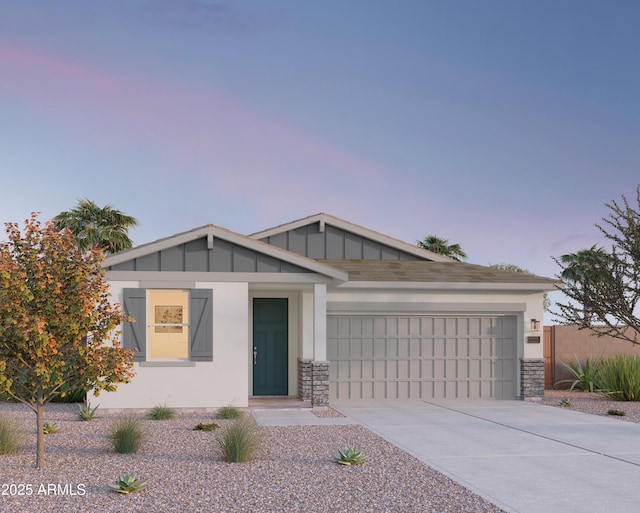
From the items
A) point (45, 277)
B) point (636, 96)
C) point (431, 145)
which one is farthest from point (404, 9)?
point (45, 277)

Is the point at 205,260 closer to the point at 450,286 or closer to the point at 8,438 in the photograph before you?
the point at 450,286

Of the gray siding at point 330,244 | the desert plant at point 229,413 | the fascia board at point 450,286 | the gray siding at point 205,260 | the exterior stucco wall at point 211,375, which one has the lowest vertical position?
the desert plant at point 229,413

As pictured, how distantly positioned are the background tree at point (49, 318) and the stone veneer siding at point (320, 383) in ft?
21.1

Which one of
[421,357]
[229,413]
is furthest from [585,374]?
[229,413]

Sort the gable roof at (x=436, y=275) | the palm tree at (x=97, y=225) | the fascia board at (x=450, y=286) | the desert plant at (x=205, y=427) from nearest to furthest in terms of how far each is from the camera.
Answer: the desert plant at (x=205, y=427) → the fascia board at (x=450, y=286) → the gable roof at (x=436, y=275) → the palm tree at (x=97, y=225)

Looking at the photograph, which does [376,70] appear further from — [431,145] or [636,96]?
[636,96]

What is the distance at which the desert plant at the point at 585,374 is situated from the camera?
19875mm

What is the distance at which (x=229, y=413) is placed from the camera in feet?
44.1

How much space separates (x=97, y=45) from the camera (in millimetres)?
20375

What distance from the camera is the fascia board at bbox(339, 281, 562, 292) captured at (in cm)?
1619

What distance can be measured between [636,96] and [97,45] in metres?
16.9

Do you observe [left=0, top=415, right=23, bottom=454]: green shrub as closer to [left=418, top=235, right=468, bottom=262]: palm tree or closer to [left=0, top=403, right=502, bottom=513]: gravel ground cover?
[left=0, top=403, right=502, bottom=513]: gravel ground cover

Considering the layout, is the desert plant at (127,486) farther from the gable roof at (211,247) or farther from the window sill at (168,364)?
the gable roof at (211,247)

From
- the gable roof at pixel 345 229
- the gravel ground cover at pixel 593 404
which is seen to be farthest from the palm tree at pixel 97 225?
the gravel ground cover at pixel 593 404
